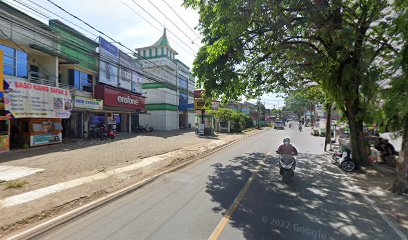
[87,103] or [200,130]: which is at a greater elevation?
[87,103]

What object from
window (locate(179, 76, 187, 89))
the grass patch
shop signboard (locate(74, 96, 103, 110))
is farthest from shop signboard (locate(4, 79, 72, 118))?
window (locate(179, 76, 187, 89))

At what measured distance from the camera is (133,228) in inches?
188

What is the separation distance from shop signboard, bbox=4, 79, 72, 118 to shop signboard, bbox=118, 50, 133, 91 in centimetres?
1032

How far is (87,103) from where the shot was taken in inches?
804

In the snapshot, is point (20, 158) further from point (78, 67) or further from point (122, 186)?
point (78, 67)

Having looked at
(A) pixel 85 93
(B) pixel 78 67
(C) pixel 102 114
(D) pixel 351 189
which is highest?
(B) pixel 78 67

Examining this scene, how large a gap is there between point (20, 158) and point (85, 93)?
10942 millimetres

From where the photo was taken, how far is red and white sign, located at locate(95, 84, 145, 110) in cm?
2306

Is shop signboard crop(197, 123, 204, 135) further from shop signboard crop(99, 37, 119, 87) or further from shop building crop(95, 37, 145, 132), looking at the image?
shop signboard crop(99, 37, 119, 87)

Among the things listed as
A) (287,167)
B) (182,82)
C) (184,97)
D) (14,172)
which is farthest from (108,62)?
(184,97)

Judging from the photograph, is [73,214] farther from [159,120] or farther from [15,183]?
[159,120]

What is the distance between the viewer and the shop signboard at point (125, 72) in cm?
2733

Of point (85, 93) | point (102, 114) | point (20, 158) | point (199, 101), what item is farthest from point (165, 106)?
point (20, 158)

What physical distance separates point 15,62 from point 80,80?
6.74 m
